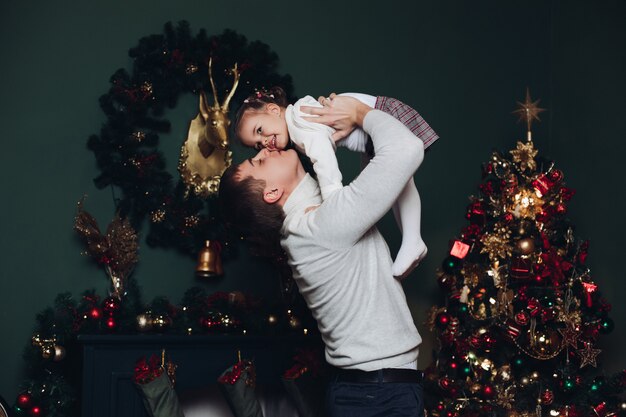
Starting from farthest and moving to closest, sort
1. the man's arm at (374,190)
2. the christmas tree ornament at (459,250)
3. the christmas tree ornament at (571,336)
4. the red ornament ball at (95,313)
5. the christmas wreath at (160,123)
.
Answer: the christmas tree ornament at (459,250) → the christmas wreath at (160,123) → the christmas tree ornament at (571,336) → the red ornament ball at (95,313) → the man's arm at (374,190)

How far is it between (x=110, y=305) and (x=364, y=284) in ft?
5.83

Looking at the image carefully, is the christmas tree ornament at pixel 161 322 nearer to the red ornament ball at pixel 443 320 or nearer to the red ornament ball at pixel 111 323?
the red ornament ball at pixel 111 323

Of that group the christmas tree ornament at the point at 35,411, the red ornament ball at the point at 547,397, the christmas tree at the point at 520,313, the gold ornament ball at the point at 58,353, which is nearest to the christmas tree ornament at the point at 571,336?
the christmas tree at the point at 520,313

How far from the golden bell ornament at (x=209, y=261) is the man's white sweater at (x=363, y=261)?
71.4 inches

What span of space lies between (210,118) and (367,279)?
2.11 metres

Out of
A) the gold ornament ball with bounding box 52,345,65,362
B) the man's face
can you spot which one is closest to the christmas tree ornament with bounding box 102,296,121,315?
the gold ornament ball with bounding box 52,345,65,362

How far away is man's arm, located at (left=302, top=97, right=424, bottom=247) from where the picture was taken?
213 centimetres

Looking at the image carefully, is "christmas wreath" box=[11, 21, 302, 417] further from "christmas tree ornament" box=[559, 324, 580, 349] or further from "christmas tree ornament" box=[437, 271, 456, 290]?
"christmas tree ornament" box=[559, 324, 580, 349]

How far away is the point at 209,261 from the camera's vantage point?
160 inches

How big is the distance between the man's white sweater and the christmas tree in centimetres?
185

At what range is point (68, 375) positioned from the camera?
382 cm

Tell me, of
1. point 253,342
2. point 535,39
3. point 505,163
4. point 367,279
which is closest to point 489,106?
point 535,39

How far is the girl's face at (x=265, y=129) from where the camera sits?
2.59 m

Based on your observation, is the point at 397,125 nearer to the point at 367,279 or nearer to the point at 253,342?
the point at 367,279
